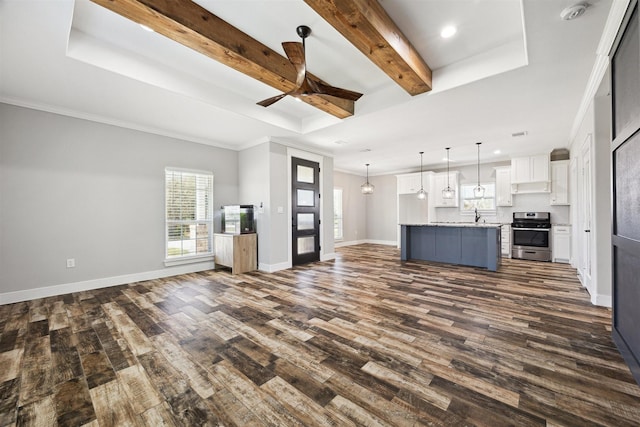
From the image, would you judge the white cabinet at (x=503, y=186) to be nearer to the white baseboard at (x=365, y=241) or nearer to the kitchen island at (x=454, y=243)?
the kitchen island at (x=454, y=243)

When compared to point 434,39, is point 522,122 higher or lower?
lower

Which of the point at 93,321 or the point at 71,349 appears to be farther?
the point at 93,321

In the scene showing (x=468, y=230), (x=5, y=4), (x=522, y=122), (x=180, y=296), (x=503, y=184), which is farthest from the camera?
(x=503, y=184)

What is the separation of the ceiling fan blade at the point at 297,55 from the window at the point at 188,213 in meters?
3.59

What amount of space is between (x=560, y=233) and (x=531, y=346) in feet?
17.3

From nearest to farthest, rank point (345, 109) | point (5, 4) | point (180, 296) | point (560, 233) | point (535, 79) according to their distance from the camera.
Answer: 1. point (5, 4)
2. point (535, 79)
3. point (180, 296)
4. point (345, 109)
5. point (560, 233)

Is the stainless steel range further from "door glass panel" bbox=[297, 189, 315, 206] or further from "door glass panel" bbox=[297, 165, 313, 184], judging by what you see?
"door glass panel" bbox=[297, 165, 313, 184]

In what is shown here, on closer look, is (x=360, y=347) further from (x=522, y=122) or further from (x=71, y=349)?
(x=522, y=122)

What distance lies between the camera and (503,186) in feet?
23.6

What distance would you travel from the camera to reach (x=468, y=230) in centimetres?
557

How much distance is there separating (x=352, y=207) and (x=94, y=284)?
24.4ft

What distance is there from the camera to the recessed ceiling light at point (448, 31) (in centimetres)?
259

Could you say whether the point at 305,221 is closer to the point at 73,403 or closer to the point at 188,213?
the point at 188,213

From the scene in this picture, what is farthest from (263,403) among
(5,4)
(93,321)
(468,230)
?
(468,230)
